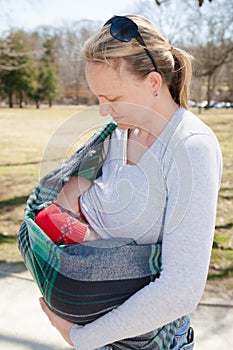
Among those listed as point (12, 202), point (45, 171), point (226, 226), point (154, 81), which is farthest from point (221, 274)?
point (12, 202)

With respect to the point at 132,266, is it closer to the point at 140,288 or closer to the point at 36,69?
the point at 140,288

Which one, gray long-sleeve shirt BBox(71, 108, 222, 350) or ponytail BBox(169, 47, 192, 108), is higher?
ponytail BBox(169, 47, 192, 108)

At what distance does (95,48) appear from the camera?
961 mm

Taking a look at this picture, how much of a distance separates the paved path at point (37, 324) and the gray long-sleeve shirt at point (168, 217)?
1.51m

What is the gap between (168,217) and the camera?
871 millimetres

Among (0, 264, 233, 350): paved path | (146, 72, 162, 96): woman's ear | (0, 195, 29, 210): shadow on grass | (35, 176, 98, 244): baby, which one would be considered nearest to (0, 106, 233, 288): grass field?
(0, 195, 29, 210): shadow on grass

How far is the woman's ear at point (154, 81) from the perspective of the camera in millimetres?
946

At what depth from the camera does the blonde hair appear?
3.09 feet

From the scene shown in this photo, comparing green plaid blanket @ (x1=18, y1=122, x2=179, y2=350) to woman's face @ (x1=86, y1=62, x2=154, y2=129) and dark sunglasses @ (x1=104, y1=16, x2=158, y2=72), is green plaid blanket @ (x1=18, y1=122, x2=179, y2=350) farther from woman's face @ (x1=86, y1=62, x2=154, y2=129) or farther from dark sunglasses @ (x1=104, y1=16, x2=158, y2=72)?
dark sunglasses @ (x1=104, y1=16, x2=158, y2=72)

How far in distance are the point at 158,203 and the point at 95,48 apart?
369 millimetres

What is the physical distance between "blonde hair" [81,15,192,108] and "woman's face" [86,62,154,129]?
0.02m

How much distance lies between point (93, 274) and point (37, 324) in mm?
1751

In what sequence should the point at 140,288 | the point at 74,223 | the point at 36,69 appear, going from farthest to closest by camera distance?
the point at 36,69 < the point at 74,223 < the point at 140,288

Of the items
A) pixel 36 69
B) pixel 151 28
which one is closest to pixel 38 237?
pixel 151 28
